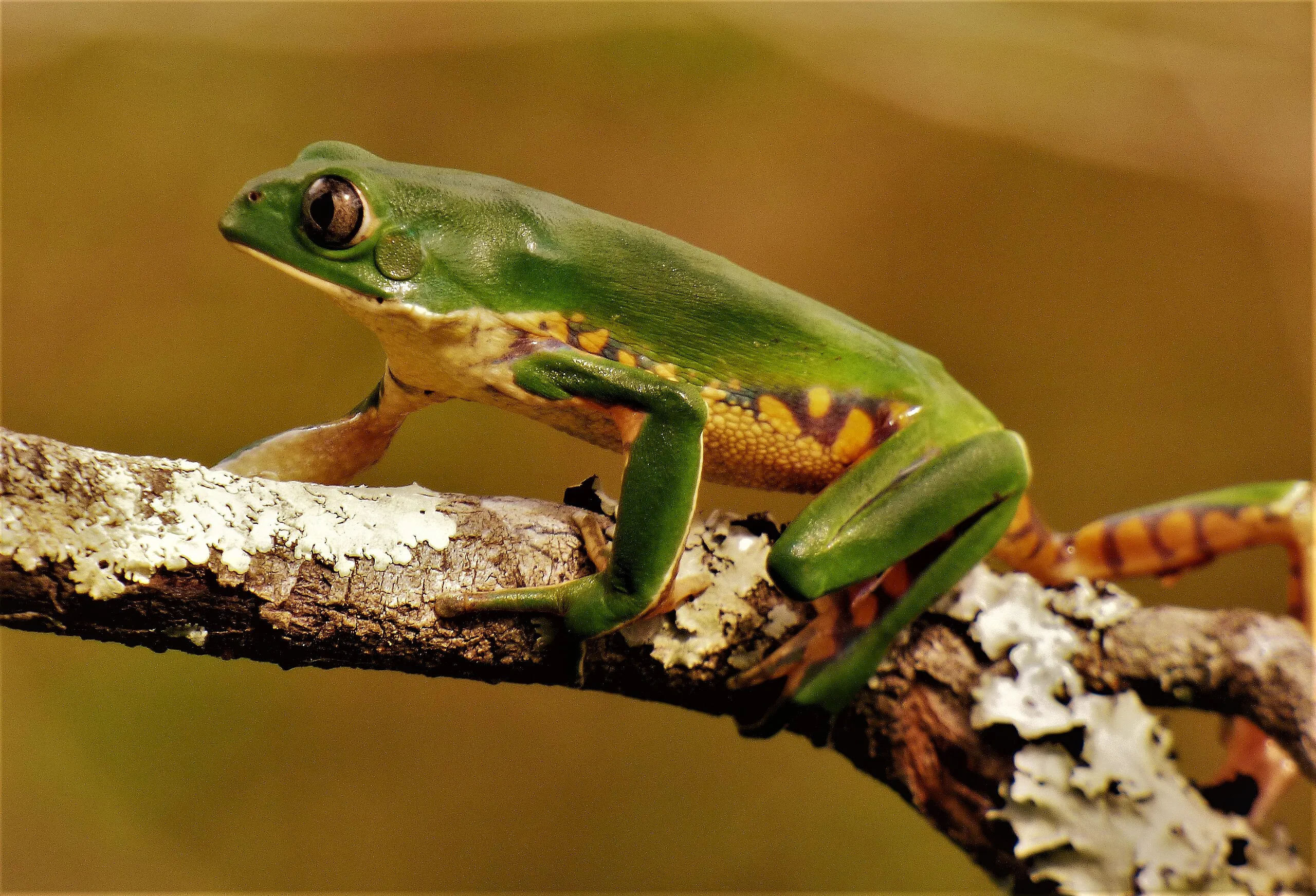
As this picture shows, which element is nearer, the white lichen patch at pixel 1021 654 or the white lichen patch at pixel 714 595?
the white lichen patch at pixel 714 595

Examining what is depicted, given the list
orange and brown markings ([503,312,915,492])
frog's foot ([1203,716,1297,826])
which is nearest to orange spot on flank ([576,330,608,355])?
orange and brown markings ([503,312,915,492])

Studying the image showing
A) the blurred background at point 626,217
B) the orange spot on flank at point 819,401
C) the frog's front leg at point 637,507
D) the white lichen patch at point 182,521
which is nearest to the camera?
the white lichen patch at point 182,521

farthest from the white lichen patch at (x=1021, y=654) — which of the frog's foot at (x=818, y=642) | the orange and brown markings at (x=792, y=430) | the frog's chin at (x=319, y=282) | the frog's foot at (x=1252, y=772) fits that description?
the frog's chin at (x=319, y=282)

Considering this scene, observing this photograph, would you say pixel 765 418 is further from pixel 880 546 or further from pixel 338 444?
pixel 338 444

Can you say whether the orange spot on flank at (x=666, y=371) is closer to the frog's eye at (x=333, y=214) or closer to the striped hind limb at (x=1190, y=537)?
the frog's eye at (x=333, y=214)

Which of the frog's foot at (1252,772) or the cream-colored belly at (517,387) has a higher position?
the cream-colored belly at (517,387)

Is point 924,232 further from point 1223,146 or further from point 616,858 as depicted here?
point 616,858

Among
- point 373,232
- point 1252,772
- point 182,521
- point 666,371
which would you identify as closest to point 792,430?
point 666,371
